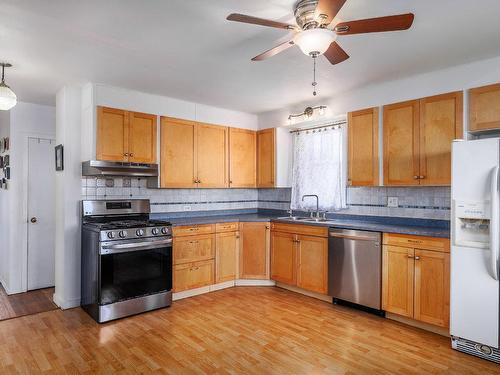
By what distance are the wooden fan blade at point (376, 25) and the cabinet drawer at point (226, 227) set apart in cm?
292

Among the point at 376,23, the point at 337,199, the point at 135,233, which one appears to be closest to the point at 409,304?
the point at 337,199

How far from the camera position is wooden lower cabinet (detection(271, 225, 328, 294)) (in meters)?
3.91

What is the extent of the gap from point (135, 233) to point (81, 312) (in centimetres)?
107

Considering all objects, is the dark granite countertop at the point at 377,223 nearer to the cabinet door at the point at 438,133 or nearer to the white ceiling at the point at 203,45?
the cabinet door at the point at 438,133

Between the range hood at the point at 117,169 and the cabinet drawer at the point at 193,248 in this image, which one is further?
the cabinet drawer at the point at 193,248

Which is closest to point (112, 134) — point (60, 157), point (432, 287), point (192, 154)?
point (60, 157)

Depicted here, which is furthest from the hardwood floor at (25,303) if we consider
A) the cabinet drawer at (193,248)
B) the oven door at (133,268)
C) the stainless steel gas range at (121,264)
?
the cabinet drawer at (193,248)

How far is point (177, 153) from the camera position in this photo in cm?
427

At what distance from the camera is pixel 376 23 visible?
A: 184cm

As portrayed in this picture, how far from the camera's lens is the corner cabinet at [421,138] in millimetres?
3164

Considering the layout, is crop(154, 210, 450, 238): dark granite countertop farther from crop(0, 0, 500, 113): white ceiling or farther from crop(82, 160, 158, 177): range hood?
crop(0, 0, 500, 113): white ceiling

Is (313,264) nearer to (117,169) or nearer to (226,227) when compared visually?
Answer: (226,227)

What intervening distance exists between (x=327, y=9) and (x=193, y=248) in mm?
3071

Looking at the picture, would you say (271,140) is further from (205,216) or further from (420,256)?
(420,256)
